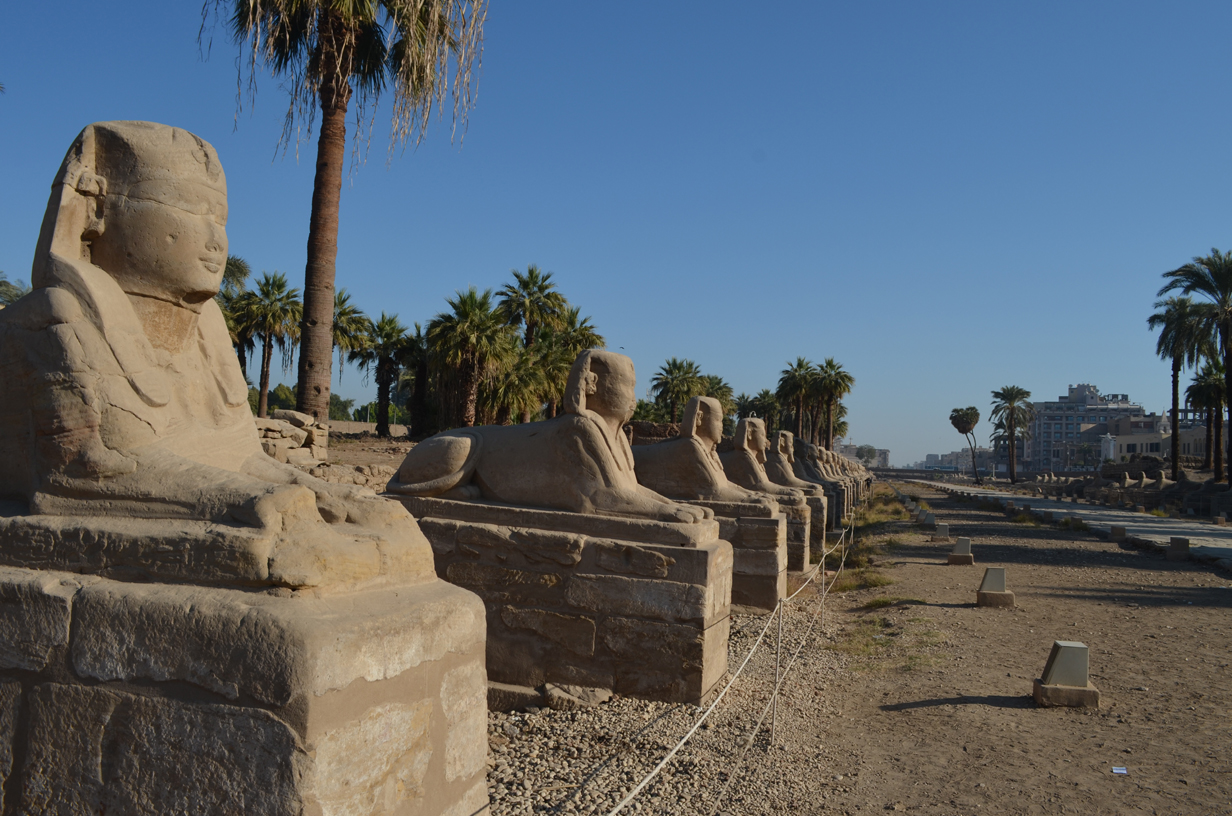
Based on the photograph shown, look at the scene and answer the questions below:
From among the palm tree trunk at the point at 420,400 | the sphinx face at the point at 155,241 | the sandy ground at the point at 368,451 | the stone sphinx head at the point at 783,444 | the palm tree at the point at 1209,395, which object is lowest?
the sandy ground at the point at 368,451

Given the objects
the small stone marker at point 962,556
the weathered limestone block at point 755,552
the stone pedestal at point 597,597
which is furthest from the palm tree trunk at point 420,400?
the stone pedestal at point 597,597

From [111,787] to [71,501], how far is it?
0.68 m

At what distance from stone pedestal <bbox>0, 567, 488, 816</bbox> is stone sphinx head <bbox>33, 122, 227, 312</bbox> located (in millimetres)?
833

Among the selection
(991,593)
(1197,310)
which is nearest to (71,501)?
(991,593)

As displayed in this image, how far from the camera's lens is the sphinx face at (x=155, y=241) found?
222 centimetres

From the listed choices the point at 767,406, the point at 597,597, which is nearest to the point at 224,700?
the point at 597,597

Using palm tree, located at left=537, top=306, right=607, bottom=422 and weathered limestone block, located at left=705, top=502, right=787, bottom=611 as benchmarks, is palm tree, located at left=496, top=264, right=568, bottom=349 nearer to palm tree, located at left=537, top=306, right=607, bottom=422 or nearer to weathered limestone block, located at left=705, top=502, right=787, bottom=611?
palm tree, located at left=537, top=306, right=607, bottom=422

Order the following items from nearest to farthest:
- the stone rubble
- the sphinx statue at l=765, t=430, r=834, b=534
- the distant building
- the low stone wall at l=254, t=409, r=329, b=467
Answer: the stone rubble < the low stone wall at l=254, t=409, r=329, b=467 < the sphinx statue at l=765, t=430, r=834, b=534 < the distant building

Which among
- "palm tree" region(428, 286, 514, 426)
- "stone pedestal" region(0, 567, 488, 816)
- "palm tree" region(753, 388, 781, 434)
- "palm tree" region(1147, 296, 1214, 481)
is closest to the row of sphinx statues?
"stone pedestal" region(0, 567, 488, 816)

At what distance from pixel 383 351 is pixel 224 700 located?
82.8ft

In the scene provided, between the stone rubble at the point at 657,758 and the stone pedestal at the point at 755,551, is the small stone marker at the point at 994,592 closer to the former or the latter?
the stone pedestal at the point at 755,551

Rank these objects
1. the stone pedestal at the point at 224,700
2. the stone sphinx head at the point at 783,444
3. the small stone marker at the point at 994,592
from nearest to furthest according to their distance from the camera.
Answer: the stone pedestal at the point at 224,700
the small stone marker at the point at 994,592
the stone sphinx head at the point at 783,444

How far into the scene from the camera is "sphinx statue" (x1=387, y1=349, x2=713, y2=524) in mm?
4320

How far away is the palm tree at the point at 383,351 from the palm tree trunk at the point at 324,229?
16.6 metres
